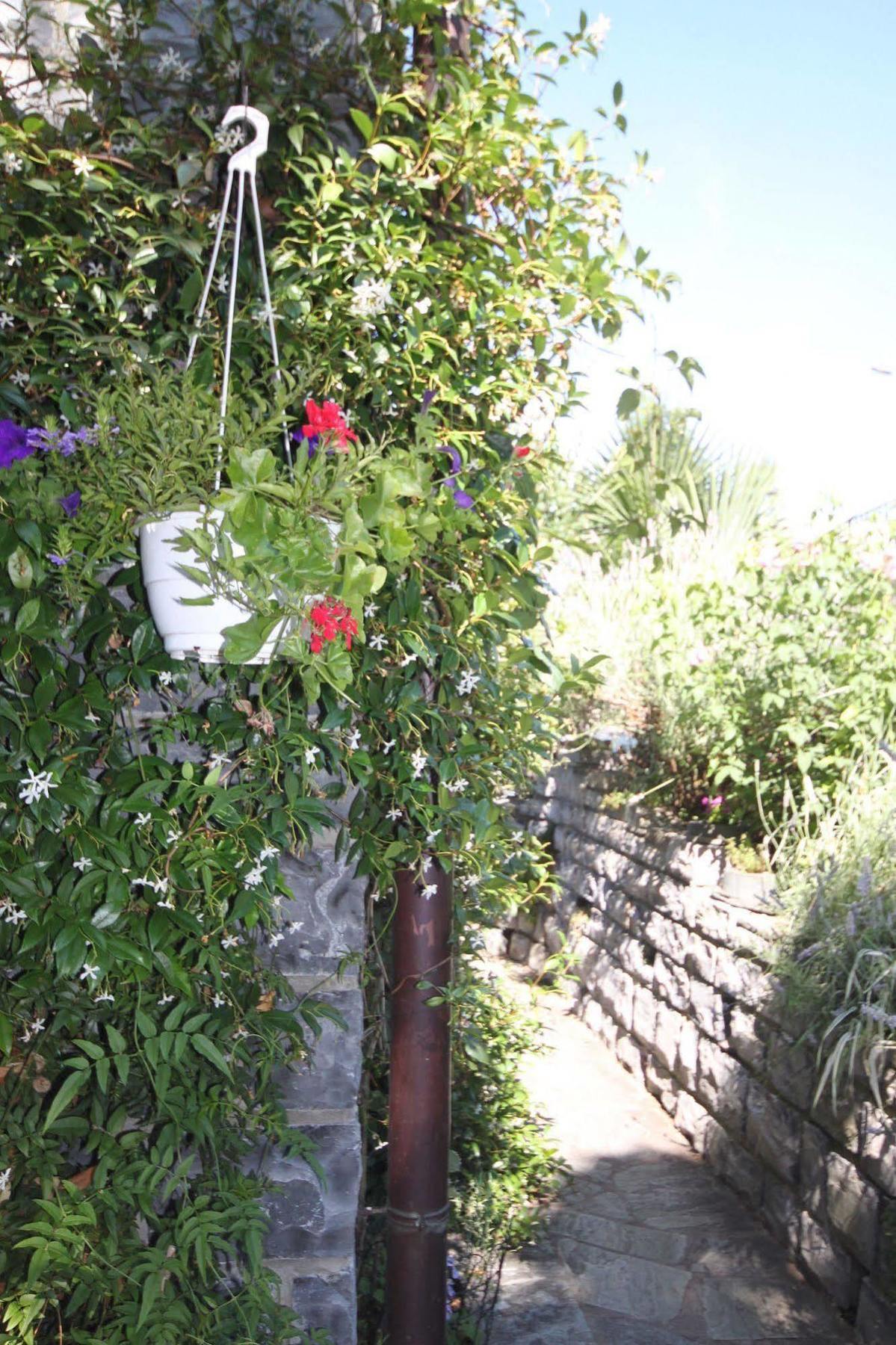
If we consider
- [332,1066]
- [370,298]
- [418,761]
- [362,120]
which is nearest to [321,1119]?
[332,1066]

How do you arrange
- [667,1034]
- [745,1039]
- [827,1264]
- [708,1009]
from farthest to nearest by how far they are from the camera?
[667,1034], [708,1009], [745,1039], [827,1264]

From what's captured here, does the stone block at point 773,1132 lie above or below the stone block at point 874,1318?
above

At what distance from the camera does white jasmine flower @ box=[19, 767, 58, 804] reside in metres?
1.25

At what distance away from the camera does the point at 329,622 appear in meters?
1.19

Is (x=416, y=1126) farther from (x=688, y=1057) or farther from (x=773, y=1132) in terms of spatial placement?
(x=688, y=1057)

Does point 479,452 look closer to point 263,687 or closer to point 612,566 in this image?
point 263,687

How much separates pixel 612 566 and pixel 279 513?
6.56 meters

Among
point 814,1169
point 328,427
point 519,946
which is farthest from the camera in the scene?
point 519,946

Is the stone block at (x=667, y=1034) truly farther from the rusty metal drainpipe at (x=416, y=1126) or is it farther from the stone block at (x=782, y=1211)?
the rusty metal drainpipe at (x=416, y=1126)

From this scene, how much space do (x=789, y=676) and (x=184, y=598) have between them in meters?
2.55

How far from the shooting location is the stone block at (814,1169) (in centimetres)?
273

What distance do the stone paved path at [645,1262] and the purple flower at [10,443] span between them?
220 centimetres

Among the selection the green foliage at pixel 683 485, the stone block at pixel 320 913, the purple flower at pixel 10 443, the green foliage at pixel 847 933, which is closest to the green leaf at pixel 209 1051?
the stone block at pixel 320 913

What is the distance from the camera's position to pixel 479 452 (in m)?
1.80
